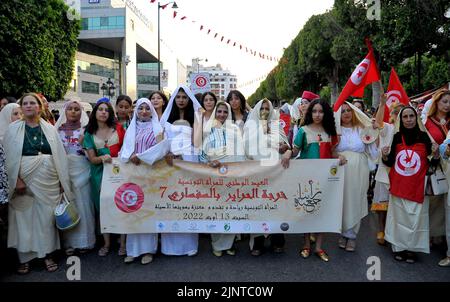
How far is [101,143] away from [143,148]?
538mm

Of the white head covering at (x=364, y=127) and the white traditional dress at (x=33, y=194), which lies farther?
the white head covering at (x=364, y=127)

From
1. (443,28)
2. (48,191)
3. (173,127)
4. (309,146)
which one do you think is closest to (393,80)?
(309,146)

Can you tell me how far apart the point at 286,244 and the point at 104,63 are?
5131cm

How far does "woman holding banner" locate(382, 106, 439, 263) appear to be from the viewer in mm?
3916

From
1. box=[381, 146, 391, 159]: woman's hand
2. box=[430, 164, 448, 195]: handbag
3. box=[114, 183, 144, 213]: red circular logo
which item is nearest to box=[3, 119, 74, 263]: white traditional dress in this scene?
box=[114, 183, 144, 213]: red circular logo

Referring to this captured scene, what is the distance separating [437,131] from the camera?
4152 millimetres

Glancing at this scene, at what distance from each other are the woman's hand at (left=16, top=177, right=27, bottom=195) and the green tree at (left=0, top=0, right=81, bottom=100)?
1184 centimetres

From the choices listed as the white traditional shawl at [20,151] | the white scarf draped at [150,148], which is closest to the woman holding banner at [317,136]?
the white scarf draped at [150,148]

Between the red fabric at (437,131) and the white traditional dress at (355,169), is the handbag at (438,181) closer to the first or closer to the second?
the red fabric at (437,131)

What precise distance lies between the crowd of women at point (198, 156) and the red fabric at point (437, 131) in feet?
0.05

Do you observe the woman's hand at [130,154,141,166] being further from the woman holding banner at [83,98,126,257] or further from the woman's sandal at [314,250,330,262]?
the woman's sandal at [314,250,330,262]

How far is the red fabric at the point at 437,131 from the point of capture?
4117 mm

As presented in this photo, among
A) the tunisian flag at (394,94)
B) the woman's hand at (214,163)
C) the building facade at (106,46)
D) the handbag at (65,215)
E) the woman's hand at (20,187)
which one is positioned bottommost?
the handbag at (65,215)

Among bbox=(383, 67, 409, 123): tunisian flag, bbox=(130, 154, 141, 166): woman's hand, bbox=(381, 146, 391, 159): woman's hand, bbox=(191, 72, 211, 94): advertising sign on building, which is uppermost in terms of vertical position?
bbox=(191, 72, 211, 94): advertising sign on building
